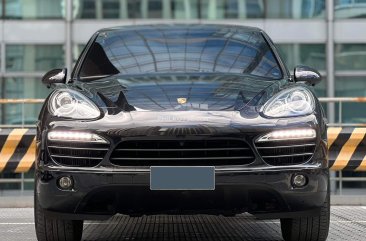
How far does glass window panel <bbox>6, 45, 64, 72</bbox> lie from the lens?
24172mm

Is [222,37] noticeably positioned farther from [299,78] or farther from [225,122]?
[225,122]

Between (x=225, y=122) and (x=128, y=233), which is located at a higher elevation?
(x=225, y=122)

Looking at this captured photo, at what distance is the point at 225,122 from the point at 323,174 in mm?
738

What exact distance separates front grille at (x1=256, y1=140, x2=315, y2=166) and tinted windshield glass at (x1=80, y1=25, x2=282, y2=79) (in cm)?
104

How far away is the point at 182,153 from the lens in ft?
15.1

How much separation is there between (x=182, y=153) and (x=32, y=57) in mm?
20443

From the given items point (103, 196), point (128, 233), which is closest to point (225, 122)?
point (103, 196)

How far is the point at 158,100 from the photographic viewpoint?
16.2 feet

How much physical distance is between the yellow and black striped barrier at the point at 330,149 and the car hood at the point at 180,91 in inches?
149

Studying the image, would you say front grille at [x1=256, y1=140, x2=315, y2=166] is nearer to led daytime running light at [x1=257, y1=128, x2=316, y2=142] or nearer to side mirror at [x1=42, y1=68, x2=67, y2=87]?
led daytime running light at [x1=257, y1=128, x2=316, y2=142]

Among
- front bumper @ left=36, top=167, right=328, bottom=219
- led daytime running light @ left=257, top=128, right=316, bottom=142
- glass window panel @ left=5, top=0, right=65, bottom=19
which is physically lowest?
front bumper @ left=36, top=167, right=328, bottom=219

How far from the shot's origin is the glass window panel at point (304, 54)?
2423 centimetres

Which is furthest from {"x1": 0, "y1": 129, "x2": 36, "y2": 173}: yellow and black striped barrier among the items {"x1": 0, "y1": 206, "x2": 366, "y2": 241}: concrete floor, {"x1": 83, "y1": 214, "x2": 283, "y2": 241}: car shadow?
{"x1": 83, "y1": 214, "x2": 283, "y2": 241}: car shadow

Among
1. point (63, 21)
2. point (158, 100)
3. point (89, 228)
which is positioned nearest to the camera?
point (158, 100)
